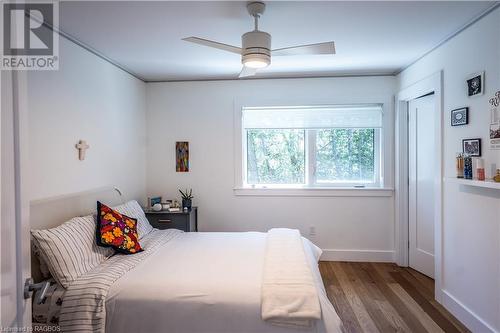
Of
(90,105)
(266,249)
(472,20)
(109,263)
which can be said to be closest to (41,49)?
(90,105)

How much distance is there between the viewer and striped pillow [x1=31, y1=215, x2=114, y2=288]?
2012 mm

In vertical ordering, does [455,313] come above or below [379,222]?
below

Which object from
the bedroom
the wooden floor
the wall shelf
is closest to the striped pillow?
the bedroom

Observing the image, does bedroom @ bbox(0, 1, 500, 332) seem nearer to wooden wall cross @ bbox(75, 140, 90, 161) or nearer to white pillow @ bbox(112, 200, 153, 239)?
wooden wall cross @ bbox(75, 140, 90, 161)

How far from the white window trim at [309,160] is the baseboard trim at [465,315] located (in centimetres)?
146

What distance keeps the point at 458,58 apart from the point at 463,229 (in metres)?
1.40

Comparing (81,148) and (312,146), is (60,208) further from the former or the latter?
(312,146)

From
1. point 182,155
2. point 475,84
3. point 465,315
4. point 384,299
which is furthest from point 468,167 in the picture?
point 182,155

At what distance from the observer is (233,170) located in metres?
4.15

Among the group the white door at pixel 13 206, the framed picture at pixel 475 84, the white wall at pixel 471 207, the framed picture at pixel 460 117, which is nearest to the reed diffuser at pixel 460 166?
the white wall at pixel 471 207

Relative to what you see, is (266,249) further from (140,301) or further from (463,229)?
(463,229)

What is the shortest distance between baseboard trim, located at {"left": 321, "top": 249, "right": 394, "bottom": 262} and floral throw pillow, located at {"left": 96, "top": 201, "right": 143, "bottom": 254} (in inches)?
97.5

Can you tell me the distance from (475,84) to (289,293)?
2061mm

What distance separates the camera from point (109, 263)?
2281 millimetres
